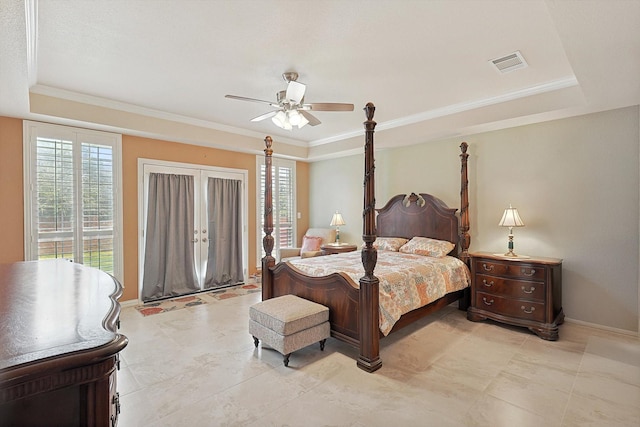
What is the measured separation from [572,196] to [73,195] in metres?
6.16

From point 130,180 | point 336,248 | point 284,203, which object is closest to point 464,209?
point 336,248

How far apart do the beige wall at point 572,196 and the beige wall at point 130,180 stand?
10.9ft

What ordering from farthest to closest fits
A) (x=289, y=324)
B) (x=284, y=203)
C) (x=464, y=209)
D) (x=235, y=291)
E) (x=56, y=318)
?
(x=284, y=203) → (x=235, y=291) → (x=464, y=209) → (x=289, y=324) → (x=56, y=318)

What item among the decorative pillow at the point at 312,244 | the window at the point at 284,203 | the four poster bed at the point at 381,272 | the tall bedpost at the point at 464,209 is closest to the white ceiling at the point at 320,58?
the tall bedpost at the point at 464,209

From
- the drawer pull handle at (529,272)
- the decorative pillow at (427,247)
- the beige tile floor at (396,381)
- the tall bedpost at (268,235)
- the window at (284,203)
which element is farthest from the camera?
the window at (284,203)

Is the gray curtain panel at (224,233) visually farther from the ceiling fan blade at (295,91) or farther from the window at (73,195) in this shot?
the ceiling fan blade at (295,91)

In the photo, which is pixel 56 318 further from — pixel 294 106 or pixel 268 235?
pixel 268 235

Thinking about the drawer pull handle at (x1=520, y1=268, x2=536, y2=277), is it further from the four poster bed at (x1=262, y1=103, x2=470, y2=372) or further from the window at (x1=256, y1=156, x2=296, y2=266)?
the window at (x1=256, y1=156, x2=296, y2=266)

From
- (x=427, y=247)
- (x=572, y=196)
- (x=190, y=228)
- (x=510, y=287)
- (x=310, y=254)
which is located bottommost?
(x=510, y=287)

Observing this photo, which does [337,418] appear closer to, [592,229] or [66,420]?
[66,420]

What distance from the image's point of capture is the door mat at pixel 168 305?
4.38m

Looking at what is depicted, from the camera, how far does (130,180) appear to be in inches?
182

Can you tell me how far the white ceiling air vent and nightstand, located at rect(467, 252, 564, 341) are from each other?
2.04 metres

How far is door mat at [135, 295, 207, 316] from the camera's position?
438 cm
